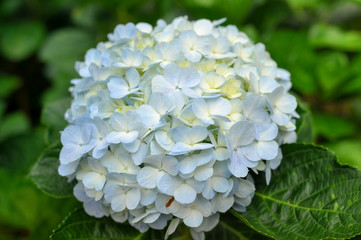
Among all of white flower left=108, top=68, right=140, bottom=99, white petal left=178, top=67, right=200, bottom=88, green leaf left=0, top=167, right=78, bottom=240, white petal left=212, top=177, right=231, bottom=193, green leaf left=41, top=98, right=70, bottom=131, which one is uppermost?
white petal left=178, top=67, right=200, bottom=88

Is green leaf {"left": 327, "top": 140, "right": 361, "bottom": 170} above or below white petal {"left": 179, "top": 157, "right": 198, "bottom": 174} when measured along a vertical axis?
below

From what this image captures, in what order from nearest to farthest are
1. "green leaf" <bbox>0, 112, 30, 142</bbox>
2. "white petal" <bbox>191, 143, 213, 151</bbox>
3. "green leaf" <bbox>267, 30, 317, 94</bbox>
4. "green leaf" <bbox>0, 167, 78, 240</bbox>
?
"white petal" <bbox>191, 143, 213, 151</bbox> → "green leaf" <bbox>0, 167, 78, 240</bbox> → "green leaf" <bbox>267, 30, 317, 94</bbox> → "green leaf" <bbox>0, 112, 30, 142</bbox>

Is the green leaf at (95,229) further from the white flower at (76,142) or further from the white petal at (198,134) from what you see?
the white petal at (198,134)

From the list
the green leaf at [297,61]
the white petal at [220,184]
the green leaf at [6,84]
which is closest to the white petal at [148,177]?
the white petal at [220,184]

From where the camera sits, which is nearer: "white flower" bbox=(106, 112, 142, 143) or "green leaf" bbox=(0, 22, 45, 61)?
"white flower" bbox=(106, 112, 142, 143)

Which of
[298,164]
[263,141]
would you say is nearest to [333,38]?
[298,164]

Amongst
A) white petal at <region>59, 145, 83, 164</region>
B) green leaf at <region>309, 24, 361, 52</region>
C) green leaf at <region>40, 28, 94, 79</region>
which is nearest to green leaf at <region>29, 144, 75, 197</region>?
white petal at <region>59, 145, 83, 164</region>

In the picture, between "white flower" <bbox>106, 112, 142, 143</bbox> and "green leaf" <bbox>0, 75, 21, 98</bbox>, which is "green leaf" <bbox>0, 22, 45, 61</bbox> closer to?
"green leaf" <bbox>0, 75, 21, 98</bbox>

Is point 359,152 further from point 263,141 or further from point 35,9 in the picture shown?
point 35,9

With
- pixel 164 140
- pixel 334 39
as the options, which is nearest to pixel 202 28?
pixel 164 140
